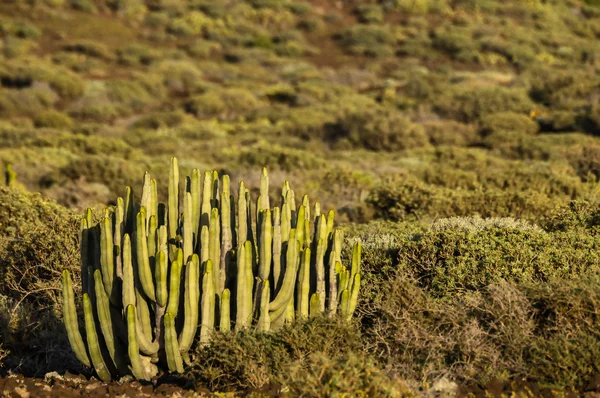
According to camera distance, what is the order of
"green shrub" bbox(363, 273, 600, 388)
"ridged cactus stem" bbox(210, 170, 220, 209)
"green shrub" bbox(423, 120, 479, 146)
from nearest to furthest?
"green shrub" bbox(363, 273, 600, 388) < "ridged cactus stem" bbox(210, 170, 220, 209) < "green shrub" bbox(423, 120, 479, 146)

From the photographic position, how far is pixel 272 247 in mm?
5586

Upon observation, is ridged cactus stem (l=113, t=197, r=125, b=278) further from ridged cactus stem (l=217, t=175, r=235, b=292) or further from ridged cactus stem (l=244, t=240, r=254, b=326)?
ridged cactus stem (l=244, t=240, r=254, b=326)

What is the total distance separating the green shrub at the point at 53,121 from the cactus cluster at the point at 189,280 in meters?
20.8

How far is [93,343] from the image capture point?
540 cm

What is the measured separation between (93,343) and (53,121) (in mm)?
21644

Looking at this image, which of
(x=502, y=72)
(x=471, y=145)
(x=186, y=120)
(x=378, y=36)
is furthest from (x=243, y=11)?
(x=471, y=145)

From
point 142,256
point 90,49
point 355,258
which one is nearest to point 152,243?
point 142,256

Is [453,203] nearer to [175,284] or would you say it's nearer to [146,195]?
[146,195]

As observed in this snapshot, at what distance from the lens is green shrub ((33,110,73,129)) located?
1008 inches

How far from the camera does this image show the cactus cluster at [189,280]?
5.28 m

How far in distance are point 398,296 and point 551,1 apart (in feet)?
175

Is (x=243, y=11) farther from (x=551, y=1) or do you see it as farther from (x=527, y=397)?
(x=527, y=397)

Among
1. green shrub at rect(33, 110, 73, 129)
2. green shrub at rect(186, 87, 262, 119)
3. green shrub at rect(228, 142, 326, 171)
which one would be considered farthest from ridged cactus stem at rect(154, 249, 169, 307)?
green shrub at rect(186, 87, 262, 119)

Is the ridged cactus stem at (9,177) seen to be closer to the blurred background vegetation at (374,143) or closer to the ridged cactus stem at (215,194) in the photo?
the blurred background vegetation at (374,143)
